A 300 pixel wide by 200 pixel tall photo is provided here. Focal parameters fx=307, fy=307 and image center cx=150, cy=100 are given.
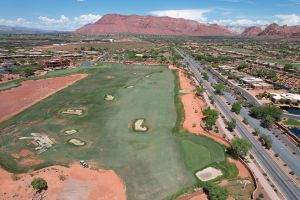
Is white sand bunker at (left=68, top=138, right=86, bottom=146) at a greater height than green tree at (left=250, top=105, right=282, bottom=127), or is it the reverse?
green tree at (left=250, top=105, right=282, bottom=127)

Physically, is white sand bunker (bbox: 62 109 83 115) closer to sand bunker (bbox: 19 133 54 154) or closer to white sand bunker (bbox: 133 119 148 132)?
sand bunker (bbox: 19 133 54 154)

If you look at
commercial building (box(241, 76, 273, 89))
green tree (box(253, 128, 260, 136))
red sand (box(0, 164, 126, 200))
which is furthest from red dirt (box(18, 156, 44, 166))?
commercial building (box(241, 76, 273, 89))

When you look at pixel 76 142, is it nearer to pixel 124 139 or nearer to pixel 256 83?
pixel 124 139

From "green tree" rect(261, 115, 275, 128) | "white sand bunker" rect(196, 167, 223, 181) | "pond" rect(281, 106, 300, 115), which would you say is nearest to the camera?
"white sand bunker" rect(196, 167, 223, 181)

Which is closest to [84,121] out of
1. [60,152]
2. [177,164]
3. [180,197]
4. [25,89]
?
[60,152]

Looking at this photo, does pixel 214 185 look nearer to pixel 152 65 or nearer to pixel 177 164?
pixel 177 164

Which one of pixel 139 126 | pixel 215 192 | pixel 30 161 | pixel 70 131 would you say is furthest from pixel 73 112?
pixel 215 192
